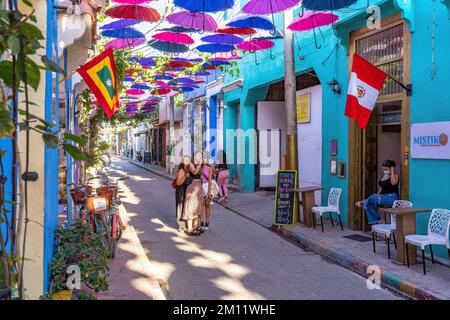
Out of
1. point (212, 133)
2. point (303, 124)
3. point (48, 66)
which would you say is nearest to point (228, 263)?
point (48, 66)

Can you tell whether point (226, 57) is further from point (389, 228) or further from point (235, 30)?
point (389, 228)

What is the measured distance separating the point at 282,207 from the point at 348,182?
1556 mm

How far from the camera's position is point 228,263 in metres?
7.77

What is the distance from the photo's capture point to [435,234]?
7.24 metres

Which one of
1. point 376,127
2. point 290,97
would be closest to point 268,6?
point 290,97

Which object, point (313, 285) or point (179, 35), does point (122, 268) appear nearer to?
point (313, 285)

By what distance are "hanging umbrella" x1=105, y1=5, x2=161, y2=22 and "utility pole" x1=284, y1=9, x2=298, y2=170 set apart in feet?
9.48

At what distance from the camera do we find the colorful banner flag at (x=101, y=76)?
6531mm

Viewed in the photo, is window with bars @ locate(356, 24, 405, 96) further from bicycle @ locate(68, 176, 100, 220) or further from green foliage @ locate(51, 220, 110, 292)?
green foliage @ locate(51, 220, 110, 292)

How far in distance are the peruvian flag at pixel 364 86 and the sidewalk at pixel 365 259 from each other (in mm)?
2206

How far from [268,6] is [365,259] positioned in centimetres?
495

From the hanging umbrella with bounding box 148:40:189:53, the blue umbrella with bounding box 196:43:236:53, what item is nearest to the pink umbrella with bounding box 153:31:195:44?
the blue umbrella with bounding box 196:43:236:53

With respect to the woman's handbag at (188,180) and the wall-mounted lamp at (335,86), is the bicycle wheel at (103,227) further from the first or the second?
the wall-mounted lamp at (335,86)

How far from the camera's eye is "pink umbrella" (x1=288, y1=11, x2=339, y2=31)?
9.94 meters
